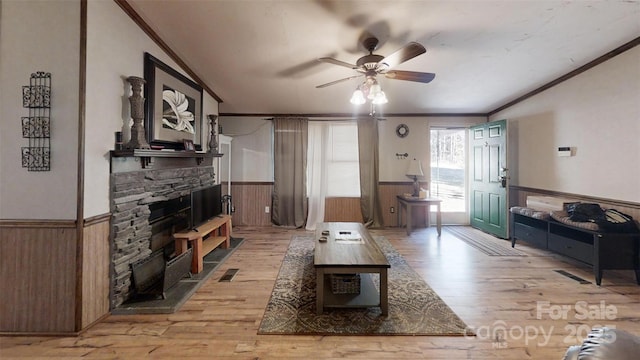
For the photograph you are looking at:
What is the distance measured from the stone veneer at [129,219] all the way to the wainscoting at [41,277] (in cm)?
30

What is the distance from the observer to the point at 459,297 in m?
2.63

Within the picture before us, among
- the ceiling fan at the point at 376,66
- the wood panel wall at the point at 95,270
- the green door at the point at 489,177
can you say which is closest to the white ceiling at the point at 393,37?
the ceiling fan at the point at 376,66

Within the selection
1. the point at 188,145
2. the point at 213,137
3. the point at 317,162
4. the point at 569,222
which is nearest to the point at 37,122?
the point at 188,145

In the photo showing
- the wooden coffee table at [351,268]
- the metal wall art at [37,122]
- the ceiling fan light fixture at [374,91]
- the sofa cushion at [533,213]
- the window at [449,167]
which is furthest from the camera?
the window at [449,167]

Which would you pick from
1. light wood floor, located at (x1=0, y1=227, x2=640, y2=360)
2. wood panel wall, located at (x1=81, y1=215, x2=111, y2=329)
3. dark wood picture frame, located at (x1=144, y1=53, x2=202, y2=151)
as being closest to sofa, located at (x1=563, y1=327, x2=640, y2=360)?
light wood floor, located at (x1=0, y1=227, x2=640, y2=360)

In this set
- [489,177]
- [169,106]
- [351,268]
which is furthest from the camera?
[489,177]

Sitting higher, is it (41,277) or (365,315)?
(41,277)

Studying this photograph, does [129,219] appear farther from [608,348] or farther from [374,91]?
[608,348]

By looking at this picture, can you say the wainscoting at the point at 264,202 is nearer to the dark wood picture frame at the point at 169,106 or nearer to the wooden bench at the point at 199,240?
the wooden bench at the point at 199,240

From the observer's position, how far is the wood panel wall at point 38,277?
2.00m

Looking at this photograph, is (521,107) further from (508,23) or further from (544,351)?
(544,351)

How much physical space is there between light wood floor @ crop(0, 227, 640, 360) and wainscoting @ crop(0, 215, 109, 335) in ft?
0.36

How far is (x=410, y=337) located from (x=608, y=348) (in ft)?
4.37

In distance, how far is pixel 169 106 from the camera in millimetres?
3156
